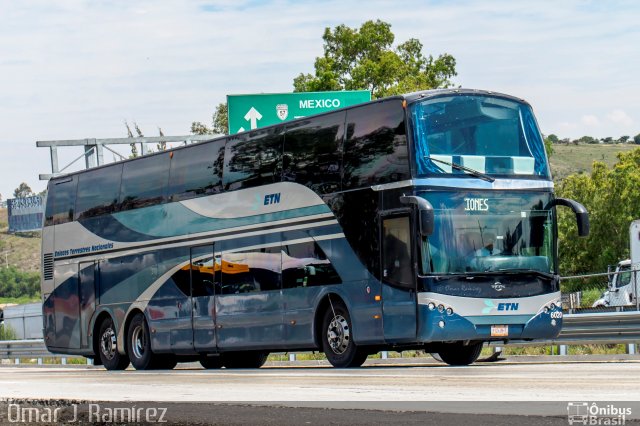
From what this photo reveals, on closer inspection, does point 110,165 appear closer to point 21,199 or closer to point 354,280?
point 354,280

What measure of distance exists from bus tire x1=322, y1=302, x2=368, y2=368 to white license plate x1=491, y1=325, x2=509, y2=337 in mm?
2205

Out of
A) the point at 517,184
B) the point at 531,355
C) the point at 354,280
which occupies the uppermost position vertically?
the point at 517,184

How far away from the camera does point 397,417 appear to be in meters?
9.74

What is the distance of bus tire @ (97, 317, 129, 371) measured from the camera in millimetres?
25984

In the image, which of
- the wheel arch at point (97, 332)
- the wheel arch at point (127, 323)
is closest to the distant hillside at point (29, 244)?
the wheel arch at point (97, 332)

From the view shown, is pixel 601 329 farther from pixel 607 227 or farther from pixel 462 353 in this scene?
pixel 607 227

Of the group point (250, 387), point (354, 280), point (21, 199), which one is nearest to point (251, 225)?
point (354, 280)

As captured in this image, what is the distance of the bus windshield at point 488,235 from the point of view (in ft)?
60.2

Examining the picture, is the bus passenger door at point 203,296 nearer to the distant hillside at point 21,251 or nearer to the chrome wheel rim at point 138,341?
the chrome wheel rim at point 138,341

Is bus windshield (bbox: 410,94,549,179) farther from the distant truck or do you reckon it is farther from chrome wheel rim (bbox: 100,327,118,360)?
the distant truck

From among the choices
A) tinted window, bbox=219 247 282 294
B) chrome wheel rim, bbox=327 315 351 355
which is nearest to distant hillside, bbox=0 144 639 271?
tinted window, bbox=219 247 282 294

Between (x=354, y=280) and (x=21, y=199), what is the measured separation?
247ft

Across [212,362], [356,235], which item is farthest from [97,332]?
[356,235]

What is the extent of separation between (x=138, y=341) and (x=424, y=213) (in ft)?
31.6
